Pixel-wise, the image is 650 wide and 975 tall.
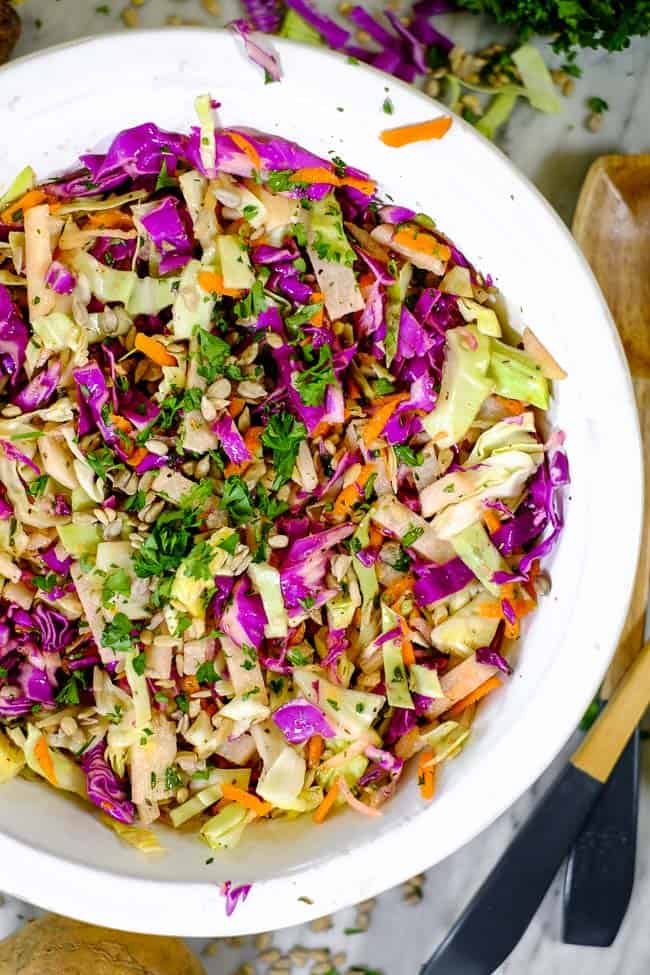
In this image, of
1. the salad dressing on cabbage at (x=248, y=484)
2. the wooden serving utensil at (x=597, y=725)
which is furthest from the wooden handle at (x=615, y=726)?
the salad dressing on cabbage at (x=248, y=484)

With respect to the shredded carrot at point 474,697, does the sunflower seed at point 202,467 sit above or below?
above

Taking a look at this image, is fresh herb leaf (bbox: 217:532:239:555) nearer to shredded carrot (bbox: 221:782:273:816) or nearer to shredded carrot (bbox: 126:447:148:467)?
shredded carrot (bbox: 126:447:148:467)

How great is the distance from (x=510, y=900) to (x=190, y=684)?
28.0 inches

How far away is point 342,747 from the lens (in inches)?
61.6

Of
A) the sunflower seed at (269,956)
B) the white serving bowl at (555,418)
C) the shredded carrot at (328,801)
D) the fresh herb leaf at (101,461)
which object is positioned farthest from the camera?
the sunflower seed at (269,956)

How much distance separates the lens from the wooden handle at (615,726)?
176cm

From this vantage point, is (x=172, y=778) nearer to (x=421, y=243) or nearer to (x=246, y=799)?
(x=246, y=799)

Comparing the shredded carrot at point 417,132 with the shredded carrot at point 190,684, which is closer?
the shredded carrot at point 417,132

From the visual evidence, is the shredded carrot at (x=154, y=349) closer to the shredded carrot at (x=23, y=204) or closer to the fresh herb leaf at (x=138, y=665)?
the shredded carrot at (x=23, y=204)

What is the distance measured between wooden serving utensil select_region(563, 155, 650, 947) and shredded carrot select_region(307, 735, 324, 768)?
57cm

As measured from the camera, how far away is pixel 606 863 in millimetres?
1859

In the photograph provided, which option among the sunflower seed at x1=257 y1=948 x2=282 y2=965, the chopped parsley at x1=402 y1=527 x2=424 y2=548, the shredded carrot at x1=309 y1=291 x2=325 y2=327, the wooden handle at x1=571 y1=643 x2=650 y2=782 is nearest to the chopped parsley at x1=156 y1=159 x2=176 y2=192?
the shredded carrot at x1=309 y1=291 x2=325 y2=327

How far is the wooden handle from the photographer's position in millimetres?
1763

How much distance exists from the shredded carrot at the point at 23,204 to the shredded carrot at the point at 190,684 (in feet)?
2.26
